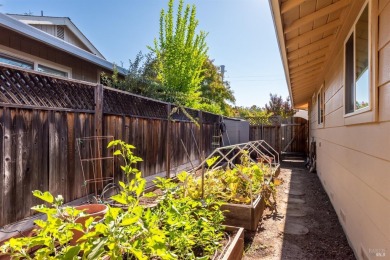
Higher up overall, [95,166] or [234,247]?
[95,166]

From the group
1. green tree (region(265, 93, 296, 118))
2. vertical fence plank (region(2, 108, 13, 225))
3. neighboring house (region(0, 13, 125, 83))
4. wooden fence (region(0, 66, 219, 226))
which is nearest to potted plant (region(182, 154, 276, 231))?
wooden fence (region(0, 66, 219, 226))

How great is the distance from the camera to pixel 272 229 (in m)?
3.51

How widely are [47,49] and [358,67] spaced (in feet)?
16.5

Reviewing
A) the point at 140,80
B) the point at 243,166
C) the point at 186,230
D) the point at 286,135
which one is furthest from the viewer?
the point at 286,135

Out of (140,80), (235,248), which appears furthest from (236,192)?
(140,80)

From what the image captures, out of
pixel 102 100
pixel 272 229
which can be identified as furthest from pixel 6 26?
pixel 272 229

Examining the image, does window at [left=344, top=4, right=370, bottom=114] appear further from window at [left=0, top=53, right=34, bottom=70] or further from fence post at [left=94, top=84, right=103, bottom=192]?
window at [left=0, top=53, right=34, bottom=70]

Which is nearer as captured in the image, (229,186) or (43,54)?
(229,186)

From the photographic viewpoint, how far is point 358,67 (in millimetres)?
2719

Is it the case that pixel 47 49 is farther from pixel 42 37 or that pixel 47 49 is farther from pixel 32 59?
pixel 42 37

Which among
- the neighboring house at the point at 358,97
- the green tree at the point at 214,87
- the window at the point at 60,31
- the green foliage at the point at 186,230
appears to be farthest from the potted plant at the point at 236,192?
the green tree at the point at 214,87

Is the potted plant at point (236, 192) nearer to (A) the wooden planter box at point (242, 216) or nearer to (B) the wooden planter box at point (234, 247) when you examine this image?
(A) the wooden planter box at point (242, 216)

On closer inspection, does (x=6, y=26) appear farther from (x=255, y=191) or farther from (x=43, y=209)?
(x=255, y=191)

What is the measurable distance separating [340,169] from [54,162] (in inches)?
147
